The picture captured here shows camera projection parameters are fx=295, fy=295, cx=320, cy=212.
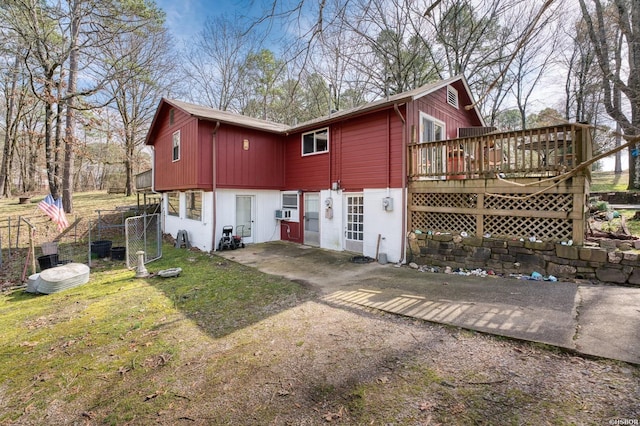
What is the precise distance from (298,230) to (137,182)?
12.0 m

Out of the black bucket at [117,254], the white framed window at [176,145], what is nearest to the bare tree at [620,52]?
the white framed window at [176,145]

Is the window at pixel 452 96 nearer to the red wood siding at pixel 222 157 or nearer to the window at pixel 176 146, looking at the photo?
the red wood siding at pixel 222 157

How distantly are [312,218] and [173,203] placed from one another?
711 cm

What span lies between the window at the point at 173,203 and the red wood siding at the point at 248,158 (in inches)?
150

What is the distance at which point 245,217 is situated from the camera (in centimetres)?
1130

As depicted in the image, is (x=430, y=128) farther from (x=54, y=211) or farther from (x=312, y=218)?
(x=54, y=211)

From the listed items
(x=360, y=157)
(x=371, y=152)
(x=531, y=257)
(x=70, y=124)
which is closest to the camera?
(x=531, y=257)

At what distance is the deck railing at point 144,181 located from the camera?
15.6m

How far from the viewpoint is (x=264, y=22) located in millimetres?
3285

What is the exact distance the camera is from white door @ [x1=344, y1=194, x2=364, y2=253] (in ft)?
30.5

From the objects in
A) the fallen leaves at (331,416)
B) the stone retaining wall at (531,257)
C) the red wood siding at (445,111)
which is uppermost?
A: the red wood siding at (445,111)

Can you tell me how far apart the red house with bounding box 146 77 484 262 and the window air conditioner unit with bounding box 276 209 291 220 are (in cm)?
4

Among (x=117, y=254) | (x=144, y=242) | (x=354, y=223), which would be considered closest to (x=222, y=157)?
(x=144, y=242)

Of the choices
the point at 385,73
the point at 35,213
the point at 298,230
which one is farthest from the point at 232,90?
the point at 298,230
